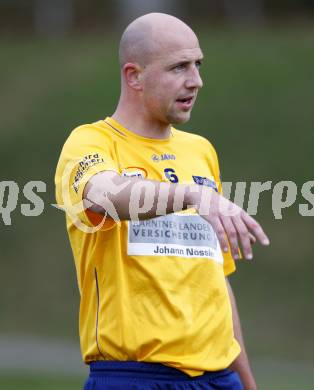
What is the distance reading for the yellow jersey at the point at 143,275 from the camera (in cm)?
410

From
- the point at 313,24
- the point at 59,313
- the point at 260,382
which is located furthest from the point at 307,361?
the point at 313,24

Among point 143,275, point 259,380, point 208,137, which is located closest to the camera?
point 143,275

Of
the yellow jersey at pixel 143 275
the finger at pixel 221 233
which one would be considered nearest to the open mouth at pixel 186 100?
the yellow jersey at pixel 143 275

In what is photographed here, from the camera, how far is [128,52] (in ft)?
14.3

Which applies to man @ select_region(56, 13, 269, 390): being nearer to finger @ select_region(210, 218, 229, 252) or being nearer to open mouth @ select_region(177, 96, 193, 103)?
open mouth @ select_region(177, 96, 193, 103)

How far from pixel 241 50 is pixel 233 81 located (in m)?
1.19

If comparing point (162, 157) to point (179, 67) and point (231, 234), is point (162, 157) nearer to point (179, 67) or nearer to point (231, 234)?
point (179, 67)

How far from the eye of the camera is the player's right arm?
10.9 feet

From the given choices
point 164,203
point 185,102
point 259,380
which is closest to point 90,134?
point 185,102

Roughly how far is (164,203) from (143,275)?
566 millimetres

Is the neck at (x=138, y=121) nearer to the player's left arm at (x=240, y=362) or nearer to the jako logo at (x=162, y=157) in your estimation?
the jako logo at (x=162, y=157)

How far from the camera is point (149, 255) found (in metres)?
4.12

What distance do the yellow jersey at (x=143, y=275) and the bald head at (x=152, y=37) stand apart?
301 millimetres

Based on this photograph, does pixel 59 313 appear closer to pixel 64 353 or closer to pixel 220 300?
pixel 64 353
